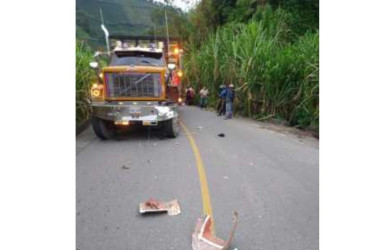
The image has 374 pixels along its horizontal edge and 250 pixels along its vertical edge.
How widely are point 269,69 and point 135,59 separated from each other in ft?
20.3

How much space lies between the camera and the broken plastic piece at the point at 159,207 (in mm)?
5062

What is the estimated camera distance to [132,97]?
11.2 metres

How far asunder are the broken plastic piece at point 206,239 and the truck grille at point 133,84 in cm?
706

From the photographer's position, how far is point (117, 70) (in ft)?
36.6

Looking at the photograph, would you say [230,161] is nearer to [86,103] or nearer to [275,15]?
[86,103]

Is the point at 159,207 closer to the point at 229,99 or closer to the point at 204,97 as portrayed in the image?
the point at 229,99

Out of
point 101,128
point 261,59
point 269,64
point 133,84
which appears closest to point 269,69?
point 269,64

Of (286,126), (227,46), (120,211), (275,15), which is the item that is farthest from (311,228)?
(275,15)

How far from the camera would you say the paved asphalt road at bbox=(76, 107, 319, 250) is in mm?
4355

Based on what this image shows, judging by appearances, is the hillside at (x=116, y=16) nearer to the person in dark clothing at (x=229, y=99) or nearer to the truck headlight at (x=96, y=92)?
the person in dark clothing at (x=229, y=99)

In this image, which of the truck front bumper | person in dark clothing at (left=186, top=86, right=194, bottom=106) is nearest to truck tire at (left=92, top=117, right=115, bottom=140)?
the truck front bumper

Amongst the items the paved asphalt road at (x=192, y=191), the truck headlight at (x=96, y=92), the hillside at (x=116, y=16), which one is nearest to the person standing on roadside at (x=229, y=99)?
the paved asphalt road at (x=192, y=191)

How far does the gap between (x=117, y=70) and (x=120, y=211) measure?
→ 657 cm

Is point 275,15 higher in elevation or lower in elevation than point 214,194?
higher
